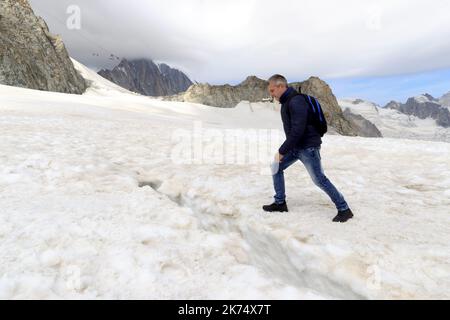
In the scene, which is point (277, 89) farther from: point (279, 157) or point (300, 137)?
point (279, 157)

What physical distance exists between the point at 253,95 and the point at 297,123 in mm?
73828

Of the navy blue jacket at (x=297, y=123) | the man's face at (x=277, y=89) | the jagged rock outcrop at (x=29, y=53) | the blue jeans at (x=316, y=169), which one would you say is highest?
the jagged rock outcrop at (x=29, y=53)

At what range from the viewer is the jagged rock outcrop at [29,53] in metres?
54.6

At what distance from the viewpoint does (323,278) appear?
4.32 m

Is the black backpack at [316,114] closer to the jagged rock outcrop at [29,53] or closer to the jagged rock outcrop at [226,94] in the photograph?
the jagged rock outcrop at [29,53]

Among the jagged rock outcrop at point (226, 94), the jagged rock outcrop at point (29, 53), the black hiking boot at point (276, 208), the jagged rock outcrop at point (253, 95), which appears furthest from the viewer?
the jagged rock outcrop at point (226, 94)

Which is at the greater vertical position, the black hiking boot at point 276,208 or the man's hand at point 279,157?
the man's hand at point 279,157

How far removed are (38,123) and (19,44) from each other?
56.5 metres

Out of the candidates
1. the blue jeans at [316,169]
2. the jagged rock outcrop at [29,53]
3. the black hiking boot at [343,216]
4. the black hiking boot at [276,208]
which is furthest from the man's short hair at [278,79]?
the jagged rock outcrop at [29,53]

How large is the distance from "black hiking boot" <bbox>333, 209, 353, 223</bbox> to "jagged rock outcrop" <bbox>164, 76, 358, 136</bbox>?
6500 cm

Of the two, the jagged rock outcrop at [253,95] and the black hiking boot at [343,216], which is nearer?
the black hiking boot at [343,216]

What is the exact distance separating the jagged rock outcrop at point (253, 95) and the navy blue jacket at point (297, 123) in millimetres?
65269

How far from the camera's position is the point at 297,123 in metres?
5.16
